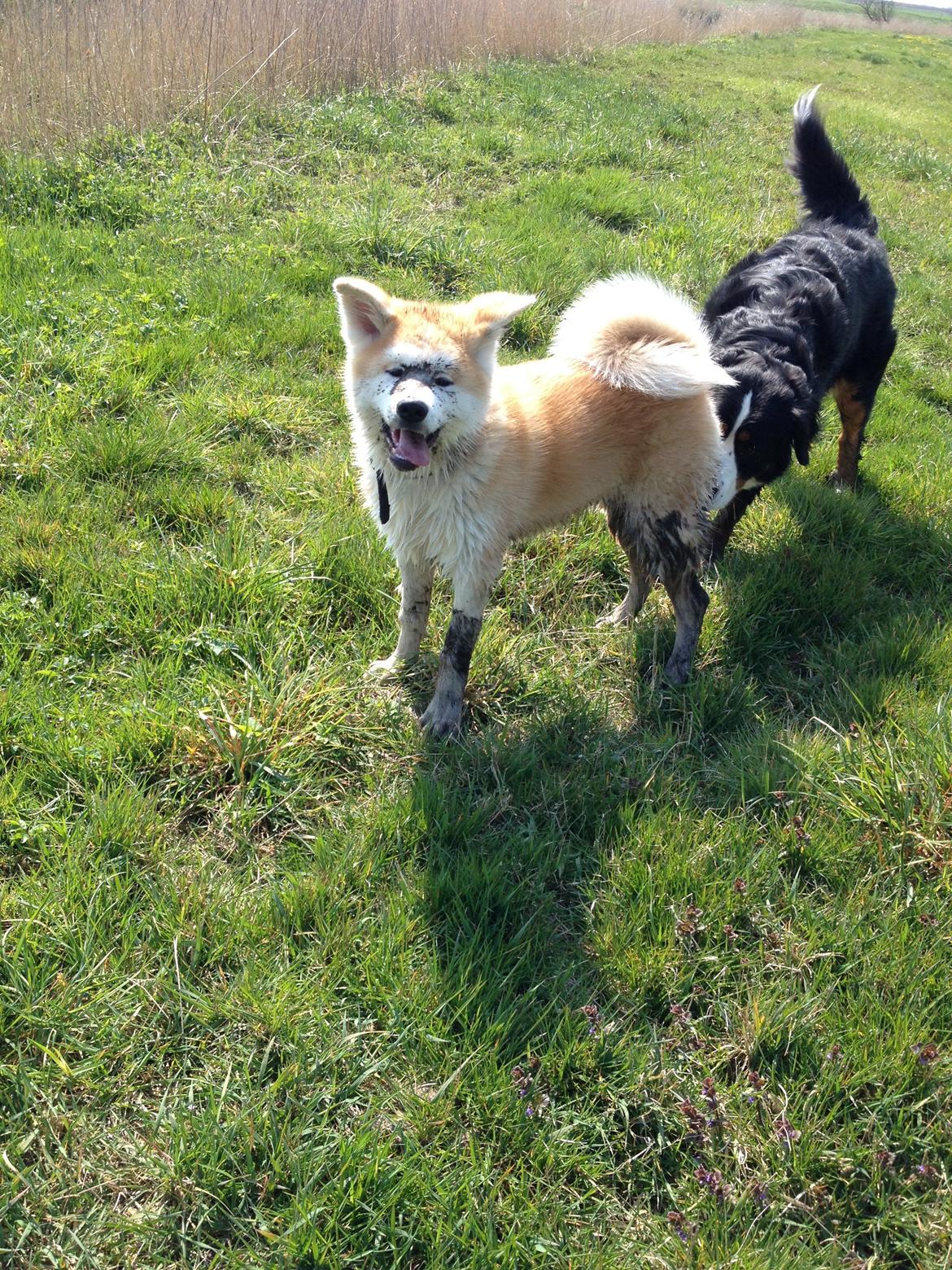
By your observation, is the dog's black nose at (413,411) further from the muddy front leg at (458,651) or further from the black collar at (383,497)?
the muddy front leg at (458,651)

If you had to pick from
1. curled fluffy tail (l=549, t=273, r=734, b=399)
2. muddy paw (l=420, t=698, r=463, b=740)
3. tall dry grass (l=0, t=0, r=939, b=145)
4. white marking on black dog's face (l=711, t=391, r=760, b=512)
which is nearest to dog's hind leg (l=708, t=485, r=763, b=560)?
white marking on black dog's face (l=711, t=391, r=760, b=512)

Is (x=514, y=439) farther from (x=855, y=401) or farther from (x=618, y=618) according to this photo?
(x=855, y=401)

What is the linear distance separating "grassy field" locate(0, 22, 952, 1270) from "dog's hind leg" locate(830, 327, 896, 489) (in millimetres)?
140

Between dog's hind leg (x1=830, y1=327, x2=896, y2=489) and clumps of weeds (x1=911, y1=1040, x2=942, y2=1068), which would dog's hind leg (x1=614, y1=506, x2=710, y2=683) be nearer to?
clumps of weeds (x1=911, y1=1040, x2=942, y2=1068)

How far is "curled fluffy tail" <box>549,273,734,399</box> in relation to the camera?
3.06 meters

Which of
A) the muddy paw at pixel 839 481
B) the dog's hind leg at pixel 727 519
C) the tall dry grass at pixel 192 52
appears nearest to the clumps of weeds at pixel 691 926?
the dog's hind leg at pixel 727 519

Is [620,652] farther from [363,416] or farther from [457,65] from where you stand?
[457,65]

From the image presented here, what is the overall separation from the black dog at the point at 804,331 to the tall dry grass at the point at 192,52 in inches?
195

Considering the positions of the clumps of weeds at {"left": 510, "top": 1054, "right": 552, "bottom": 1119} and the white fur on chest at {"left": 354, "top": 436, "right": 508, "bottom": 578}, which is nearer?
the clumps of weeds at {"left": 510, "top": 1054, "right": 552, "bottom": 1119}

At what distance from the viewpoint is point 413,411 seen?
8.06ft

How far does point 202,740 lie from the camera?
2.57 m

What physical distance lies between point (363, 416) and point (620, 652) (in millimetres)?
1413

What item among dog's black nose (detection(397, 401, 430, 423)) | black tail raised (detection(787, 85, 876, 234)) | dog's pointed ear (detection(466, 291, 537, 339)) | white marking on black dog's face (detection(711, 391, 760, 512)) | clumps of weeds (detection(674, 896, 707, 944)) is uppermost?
black tail raised (detection(787, 85, 876, 234))

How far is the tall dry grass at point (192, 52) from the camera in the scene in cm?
604
